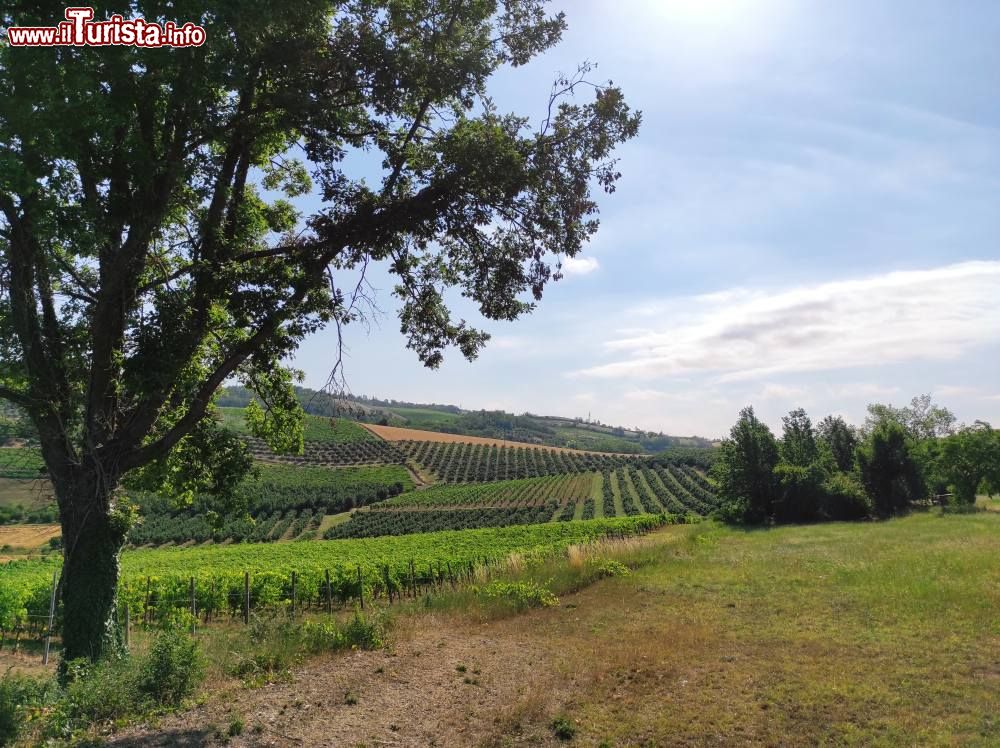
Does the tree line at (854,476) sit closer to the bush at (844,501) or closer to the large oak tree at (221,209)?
the bush at (844,501)

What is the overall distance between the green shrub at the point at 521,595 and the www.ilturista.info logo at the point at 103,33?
543 inches

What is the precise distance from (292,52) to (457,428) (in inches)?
7386

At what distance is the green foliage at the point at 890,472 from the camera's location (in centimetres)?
4725

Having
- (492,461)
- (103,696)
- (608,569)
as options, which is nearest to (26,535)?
(492,461)

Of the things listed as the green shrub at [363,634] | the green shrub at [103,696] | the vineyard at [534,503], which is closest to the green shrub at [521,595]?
the green shrub at [363,634]

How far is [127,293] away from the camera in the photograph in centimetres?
933

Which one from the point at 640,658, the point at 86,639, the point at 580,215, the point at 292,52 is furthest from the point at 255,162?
the point at 640,658

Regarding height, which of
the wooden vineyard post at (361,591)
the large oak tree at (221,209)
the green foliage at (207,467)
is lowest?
the wooden vineyard post at (361,591)

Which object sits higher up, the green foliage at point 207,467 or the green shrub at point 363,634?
the green foliage at point 207,467

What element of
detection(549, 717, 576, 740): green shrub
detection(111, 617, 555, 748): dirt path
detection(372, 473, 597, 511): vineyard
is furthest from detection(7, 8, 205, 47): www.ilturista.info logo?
detection(372, 473, 597, 511): vineyard

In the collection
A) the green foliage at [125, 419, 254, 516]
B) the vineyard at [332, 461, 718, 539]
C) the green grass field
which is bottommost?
the vineyard at [332, 461, 718, 539]

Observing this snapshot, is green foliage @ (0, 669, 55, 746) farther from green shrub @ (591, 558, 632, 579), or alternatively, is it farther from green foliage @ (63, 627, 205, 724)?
Result: green shrub @ (591, 558, 632, 579)

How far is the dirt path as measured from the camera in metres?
7.04

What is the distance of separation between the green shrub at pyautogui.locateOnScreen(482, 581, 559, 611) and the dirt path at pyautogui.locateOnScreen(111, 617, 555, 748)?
4.38m
